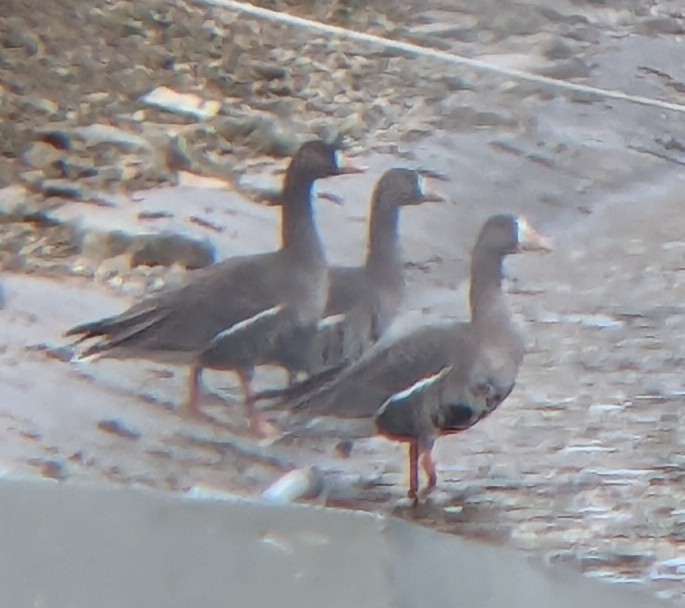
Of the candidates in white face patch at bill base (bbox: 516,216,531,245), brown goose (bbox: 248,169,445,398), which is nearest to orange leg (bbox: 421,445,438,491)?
brown goose (bbox: 248,169,445,398)

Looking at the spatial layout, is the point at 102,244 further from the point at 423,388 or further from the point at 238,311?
the point at 423,388

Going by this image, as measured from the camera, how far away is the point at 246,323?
1349mm

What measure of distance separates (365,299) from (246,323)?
4.3 inches

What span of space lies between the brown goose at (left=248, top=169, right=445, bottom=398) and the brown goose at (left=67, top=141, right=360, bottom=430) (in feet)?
0.05

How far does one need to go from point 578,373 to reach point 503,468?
11 centimetres

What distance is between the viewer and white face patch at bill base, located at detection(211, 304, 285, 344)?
1344 millimetres

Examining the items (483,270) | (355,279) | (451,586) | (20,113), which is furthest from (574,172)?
(20,113)

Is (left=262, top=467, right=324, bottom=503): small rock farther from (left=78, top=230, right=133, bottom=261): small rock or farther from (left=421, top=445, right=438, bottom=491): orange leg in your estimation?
(left=78, top=230, right=133, bottom=261): small rock

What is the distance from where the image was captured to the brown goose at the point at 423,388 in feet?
4.39

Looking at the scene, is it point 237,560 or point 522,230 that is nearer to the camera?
point 237,560

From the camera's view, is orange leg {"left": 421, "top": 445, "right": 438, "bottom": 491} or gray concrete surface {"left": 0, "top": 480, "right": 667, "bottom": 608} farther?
orange leg {"left": 421, "top": 445, "right": 438, "bottom": 491}

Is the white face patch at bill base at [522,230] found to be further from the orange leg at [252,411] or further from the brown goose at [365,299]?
the orange leg at [252,411]

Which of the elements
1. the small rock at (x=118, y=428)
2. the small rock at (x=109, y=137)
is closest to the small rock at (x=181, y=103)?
the small rock at (x=109, y=137)

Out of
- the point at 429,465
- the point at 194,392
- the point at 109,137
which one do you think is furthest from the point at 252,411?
the point at 109,137
